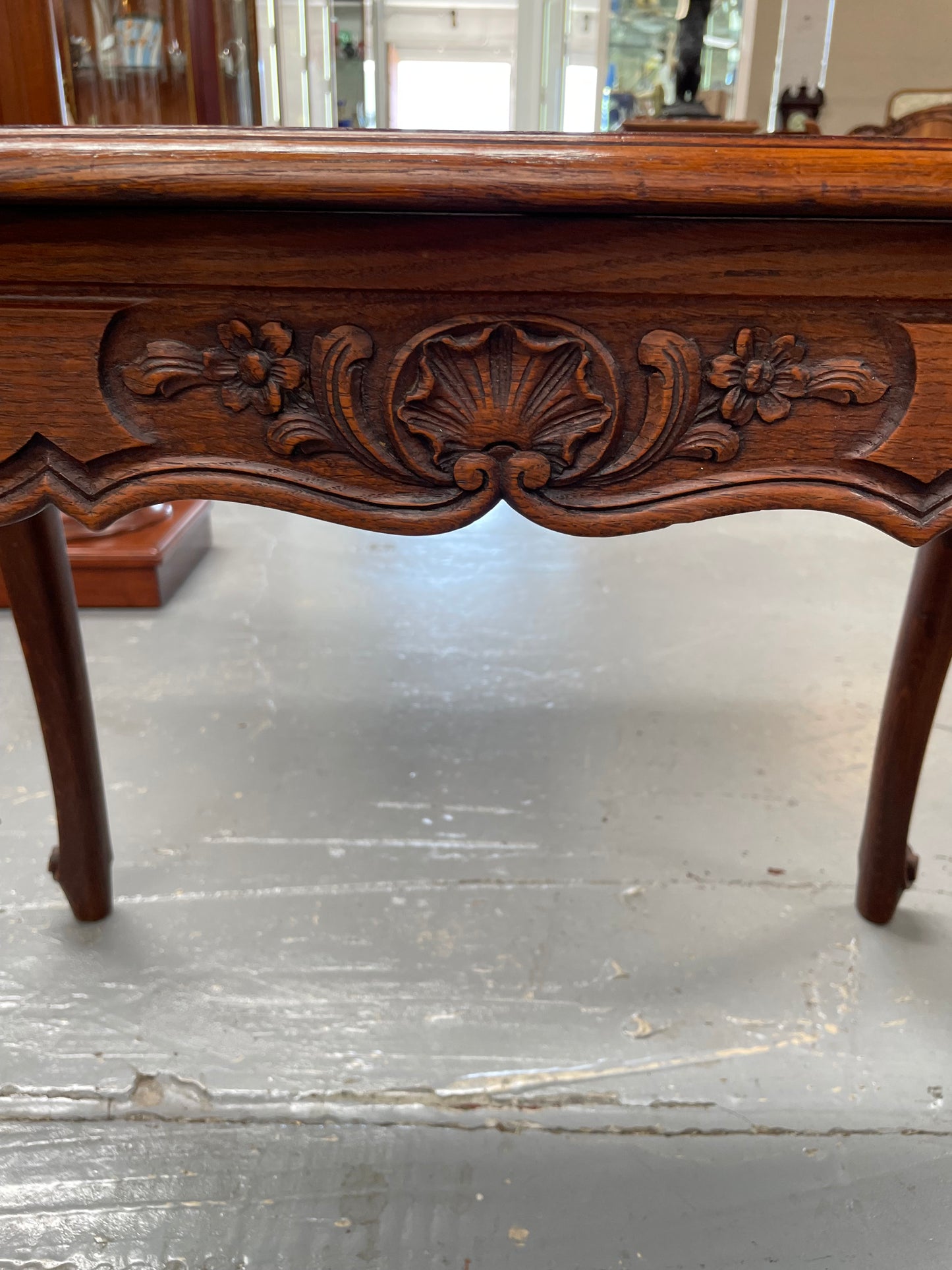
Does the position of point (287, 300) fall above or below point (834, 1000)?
above

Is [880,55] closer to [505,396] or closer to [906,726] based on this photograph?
[906,726]

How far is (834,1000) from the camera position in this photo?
95cm

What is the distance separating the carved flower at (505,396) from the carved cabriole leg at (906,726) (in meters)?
0.48

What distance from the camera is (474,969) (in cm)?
99

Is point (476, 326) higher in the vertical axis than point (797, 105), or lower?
lower

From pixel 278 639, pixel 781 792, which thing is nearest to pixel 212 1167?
pixel 781 792

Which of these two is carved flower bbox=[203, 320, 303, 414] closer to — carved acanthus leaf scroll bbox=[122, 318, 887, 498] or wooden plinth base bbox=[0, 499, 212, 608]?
carved acanthus leaf scroll bbox=[122, 318, 887, 498]

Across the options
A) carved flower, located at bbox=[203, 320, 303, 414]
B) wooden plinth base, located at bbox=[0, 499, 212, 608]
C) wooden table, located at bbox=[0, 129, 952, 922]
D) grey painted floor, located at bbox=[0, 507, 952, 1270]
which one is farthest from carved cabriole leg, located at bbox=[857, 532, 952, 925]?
wooden plinth base, located at bbox=[0, 499, 212, 608]

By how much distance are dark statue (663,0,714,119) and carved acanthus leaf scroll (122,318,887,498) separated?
987 millimetres

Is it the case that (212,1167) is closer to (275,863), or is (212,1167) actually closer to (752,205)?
(275,863)

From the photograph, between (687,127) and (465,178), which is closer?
(465,178)

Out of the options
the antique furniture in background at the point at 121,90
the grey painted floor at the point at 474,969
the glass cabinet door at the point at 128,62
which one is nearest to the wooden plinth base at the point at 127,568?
the antique furniture in background at the point at 121,90

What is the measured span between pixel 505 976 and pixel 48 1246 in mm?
461

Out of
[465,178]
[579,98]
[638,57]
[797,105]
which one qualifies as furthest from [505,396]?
[579,98]
